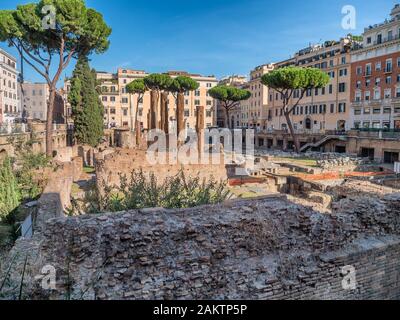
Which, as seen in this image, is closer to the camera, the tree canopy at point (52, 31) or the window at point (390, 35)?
the tree canopy at point (52, 31)

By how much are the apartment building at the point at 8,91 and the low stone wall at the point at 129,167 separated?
3329 centimetres

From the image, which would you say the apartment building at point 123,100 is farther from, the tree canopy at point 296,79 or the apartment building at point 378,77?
the apartment building at point 378,77

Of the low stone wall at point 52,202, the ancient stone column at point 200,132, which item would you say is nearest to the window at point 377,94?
the ancient stone column at point 200,132

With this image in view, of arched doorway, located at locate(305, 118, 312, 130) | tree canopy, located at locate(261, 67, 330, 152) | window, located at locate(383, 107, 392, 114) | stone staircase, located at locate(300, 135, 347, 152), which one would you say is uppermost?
tree canopy, located at locate(261, 67, 330, 152)

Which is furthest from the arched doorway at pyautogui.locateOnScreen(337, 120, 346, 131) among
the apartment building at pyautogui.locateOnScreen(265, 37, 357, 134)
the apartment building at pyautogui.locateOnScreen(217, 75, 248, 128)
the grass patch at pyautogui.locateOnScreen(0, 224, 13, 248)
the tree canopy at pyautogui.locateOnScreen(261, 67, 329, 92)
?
the grass patch at pyautogui.locateOnScreen(0, 224, 13, 248)

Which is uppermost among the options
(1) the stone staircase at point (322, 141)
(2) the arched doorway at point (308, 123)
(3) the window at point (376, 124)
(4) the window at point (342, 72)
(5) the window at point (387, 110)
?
(4) the window at point (342, 72)

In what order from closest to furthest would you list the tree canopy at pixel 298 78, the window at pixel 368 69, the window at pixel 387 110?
the window at pixel 387 110
the tree canopy at pixel 298 78
the window at pixel 368 69

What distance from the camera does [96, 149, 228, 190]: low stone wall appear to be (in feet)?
48.3

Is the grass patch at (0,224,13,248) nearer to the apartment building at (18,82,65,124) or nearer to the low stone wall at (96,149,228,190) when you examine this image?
the low stone wall at (96,149,228,190)

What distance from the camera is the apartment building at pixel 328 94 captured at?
144 ft

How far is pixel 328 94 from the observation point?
46.8 metres

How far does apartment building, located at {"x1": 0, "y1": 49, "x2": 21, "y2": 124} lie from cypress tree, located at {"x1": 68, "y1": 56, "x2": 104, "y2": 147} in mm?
13194

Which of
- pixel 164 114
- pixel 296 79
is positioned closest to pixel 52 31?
pixel 164 114

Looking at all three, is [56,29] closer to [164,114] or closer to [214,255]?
[164,114]
